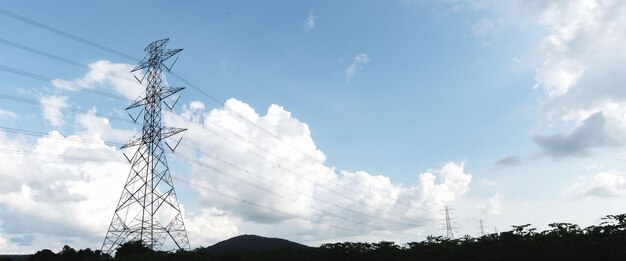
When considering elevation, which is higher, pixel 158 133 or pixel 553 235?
pixel 158 133

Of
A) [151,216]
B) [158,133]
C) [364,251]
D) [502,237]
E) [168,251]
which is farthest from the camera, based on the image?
[158,133]

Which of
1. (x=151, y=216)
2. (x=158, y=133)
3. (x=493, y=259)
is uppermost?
(x=158, y=133)

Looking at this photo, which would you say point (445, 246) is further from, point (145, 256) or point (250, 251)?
point (145, 256)

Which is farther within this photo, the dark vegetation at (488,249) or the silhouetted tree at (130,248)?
the silhouetted tree at (130,248)

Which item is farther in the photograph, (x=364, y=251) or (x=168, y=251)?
(x=168, y=251)

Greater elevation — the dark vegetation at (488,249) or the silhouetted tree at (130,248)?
the silhouetted tree at (130,248)

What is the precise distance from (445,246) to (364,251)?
109 inches

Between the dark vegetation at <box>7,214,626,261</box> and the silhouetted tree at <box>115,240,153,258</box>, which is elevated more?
the silhouetted tree at <box>115,240,153,258</box>

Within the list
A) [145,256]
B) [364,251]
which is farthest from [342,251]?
[145,256]

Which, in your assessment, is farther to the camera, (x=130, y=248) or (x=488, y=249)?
(x=130, y=248)

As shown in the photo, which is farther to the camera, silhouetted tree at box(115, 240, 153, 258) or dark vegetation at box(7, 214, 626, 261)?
silhouetted tree at box(115, 240, 153, 258)

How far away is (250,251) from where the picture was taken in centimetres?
1797

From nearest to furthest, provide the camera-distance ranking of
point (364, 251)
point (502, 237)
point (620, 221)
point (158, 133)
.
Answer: point (620, 221), point (502, 237), point (364, 251), point (158, 133)

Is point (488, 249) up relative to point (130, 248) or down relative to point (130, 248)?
down
